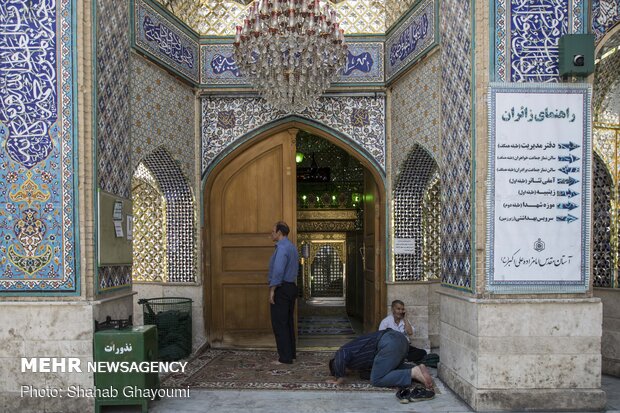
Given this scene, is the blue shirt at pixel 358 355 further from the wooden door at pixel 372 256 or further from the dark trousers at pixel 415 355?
the wooden door at pixel 372 256

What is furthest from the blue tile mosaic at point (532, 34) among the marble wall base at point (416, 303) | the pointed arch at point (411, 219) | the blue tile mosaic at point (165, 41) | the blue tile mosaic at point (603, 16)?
the blue tile mosaic at point (165, 41)

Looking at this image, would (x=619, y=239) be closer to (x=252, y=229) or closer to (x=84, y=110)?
(x=252, y=229)

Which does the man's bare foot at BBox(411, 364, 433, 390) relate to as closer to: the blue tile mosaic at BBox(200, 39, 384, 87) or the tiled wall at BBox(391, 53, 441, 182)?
the tiled wall at BBox(391, 53, 441, 182)

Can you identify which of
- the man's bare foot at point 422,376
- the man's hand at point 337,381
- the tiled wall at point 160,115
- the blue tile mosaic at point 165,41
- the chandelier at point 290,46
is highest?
the blue tile mosaic at point 165,41

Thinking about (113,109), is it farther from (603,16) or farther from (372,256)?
(603,16)

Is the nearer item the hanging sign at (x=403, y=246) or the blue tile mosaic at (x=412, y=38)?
the blue tile mosaic at (x=412, y=38)

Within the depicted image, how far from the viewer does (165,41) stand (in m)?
5.38

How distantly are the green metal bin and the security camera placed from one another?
353 cm

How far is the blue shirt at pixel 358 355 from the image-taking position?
4.55 m

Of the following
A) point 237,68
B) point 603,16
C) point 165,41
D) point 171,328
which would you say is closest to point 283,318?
point 171,328

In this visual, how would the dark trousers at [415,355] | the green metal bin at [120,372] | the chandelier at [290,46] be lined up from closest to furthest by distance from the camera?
1. the green metal bin at [120,372]
2. the chandelier at [290,46]
3. the dark trousers at [415,355]

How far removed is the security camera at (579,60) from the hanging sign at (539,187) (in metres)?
0.17

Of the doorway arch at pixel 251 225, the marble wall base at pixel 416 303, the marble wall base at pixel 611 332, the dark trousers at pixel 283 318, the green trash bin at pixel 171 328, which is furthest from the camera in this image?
the doorway arch at pixel 251 225

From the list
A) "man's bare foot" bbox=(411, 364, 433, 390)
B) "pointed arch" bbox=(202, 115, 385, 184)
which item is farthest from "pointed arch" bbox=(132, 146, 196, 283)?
"man's bare foot" bbox=(411, 364, 433, 390)
